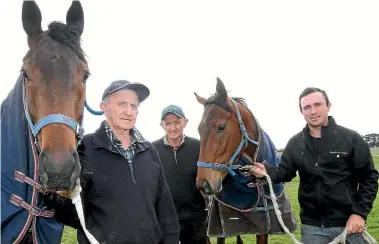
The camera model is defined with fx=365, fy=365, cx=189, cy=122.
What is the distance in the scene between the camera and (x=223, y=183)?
546 cm

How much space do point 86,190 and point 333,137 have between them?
2.68 metres

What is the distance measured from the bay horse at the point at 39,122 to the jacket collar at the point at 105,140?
392 millimetres

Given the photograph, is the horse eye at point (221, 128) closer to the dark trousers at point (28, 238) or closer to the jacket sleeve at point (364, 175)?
the jacket sleeve at point (364, 175)

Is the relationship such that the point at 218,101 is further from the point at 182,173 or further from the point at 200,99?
the point at 182,173

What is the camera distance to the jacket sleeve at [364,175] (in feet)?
12.5

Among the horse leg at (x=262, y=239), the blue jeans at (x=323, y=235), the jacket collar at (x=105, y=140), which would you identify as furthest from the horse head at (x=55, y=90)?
the horse leg at (x=262, y=239)

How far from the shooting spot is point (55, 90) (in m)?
2.49

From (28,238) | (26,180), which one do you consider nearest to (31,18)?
(26,180)

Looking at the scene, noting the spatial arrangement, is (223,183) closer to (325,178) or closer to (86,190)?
(325,178)

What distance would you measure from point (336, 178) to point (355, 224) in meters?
0.51

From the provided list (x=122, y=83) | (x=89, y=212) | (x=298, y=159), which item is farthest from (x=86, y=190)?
(x=298, y=159)

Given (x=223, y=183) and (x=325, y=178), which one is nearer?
(x=325, y=178)

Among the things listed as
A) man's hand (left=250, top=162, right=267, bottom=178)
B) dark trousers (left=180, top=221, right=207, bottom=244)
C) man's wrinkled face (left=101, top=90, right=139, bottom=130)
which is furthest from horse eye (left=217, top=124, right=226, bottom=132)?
man's wrinkled face (left=101, top=90, right=139, bottom=130)

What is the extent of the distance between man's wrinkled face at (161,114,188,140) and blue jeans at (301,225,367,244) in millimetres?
2228
